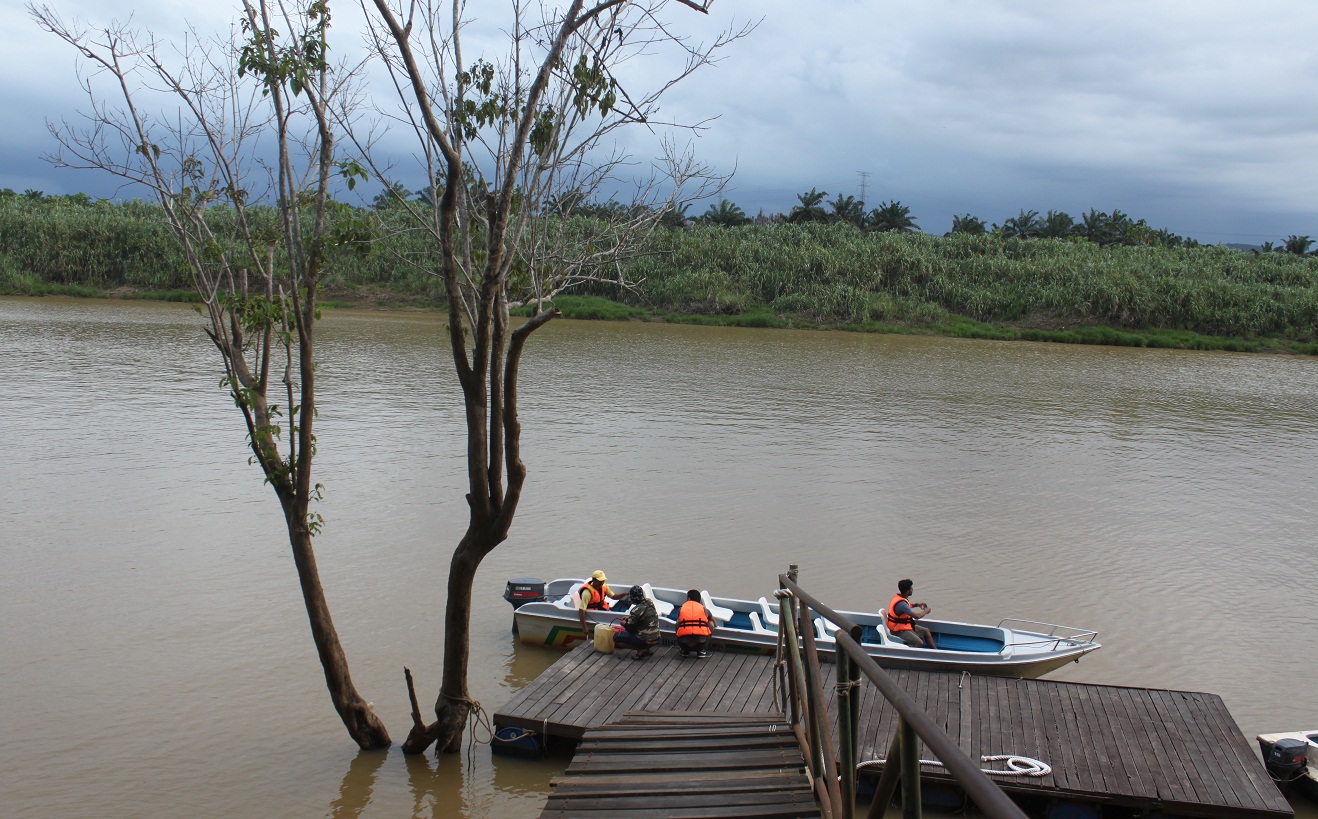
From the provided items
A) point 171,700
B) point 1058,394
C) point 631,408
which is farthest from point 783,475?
point 1058,394

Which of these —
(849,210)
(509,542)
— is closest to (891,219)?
(849,210)

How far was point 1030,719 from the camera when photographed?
26.3 ft

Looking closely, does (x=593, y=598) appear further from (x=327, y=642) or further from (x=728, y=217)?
(x=728, y=217)

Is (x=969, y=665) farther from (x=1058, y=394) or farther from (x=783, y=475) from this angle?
(x=1058, y=394)

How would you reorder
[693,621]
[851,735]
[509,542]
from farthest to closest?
[509,542]
[693,621]
[851,735]

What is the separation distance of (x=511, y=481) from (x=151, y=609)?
20.2ft

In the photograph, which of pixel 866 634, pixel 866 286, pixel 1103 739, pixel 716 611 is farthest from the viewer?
pixel 866 286

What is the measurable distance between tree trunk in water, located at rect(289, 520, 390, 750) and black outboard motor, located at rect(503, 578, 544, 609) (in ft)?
10.2

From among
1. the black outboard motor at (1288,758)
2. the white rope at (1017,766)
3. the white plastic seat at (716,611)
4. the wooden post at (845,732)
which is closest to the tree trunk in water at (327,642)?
the white rope at (1017,766)

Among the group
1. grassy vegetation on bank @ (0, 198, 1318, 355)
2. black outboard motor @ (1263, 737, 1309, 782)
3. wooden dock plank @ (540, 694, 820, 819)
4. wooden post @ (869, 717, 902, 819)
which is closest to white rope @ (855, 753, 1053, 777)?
black outboard motor @ (1263, 737, 1309, 782)

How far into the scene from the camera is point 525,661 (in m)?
10.1

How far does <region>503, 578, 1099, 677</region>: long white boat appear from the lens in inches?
371

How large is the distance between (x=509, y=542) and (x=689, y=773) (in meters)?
8.96

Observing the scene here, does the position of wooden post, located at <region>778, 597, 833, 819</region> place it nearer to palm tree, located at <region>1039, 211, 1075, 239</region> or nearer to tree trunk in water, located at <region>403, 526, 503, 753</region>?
tree trunk in water, located at <region>403, 526, 503, 753</region>
